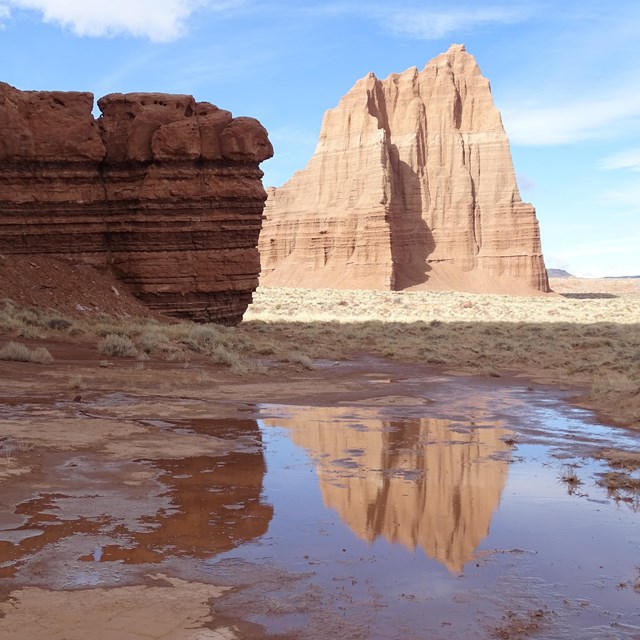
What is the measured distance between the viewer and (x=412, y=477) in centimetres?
816

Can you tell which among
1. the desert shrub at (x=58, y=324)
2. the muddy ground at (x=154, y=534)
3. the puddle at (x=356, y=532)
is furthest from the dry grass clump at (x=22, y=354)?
the puddle at (x=356, y=532)

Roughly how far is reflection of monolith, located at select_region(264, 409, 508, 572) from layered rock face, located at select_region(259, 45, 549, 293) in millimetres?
73278

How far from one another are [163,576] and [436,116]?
92.1 meters

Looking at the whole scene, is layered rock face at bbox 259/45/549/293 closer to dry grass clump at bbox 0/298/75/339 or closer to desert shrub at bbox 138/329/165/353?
dry grass clump at bbox 0/298/75/339

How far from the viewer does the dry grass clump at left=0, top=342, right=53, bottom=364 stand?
1559 cm

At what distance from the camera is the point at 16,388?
41.4 feet

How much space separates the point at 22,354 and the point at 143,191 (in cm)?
1092

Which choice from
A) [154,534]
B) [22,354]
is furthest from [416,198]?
[154,534]

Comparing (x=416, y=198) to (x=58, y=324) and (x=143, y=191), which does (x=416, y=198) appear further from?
(x=58, y=324)

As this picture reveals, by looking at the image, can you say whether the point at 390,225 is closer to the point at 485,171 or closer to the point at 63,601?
the point at 485,171

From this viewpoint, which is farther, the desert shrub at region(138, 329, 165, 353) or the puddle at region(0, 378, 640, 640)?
the desert shrub at region(138, 329, 165, 353)

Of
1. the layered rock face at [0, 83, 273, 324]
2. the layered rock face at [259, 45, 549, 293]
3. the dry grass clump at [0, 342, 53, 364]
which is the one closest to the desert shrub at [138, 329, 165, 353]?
the dry grass clump at [0, 342, 53, 364]

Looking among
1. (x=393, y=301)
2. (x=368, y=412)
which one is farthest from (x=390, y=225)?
(x=368, y=412)

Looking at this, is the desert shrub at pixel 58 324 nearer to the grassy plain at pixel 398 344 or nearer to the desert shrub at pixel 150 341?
the grassy plain at pixel 398 344
